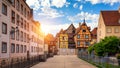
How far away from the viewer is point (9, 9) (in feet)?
124

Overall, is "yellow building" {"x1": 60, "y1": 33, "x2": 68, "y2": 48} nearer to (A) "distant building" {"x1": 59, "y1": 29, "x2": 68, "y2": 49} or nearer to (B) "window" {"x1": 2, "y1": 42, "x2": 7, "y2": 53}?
(A) "distant building" {"x1": 59, "y1": 29, "x2": 68, "y2": 49}

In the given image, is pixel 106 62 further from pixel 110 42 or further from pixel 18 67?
pixel 110 42

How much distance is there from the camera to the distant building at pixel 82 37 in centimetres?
10791

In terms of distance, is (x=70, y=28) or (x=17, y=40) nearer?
(x=17, y=40)

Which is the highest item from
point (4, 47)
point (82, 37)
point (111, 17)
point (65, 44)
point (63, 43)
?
point (111, 17)

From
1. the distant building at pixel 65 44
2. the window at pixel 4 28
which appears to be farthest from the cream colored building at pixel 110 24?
the distant building at pixel 65 44

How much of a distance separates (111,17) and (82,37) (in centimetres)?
4247

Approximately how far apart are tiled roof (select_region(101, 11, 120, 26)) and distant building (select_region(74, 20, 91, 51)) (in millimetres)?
39256

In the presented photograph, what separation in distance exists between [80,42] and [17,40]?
6538cm

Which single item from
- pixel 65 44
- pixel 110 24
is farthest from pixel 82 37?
pixel 110 24

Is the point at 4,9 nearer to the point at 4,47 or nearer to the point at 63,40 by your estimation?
the point at 4,47

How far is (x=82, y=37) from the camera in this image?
356 ft

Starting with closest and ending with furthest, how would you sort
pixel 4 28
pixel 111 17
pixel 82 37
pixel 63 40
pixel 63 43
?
1. pixel 4 28
2. pixel 111 17
3. pixel 82 37
4. pixel 63 40
5. pixel 63 43

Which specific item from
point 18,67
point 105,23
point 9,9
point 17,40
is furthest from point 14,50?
point 105,23
